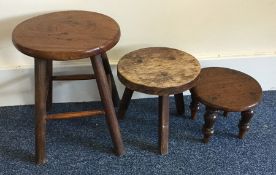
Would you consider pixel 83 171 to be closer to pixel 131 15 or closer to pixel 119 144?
pixel 119 144

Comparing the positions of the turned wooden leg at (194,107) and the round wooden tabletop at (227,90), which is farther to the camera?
the turned wooden leg at (194,107)

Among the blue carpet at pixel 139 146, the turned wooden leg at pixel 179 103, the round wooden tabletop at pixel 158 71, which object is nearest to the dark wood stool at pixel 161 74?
the round wooden tabletop at pixel 158 71

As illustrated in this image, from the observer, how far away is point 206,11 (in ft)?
4.83

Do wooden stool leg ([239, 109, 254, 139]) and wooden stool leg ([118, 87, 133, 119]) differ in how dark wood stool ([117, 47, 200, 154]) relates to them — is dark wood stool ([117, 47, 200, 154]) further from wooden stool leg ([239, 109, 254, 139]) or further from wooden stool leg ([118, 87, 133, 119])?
wooden stool leg ([239, 109, 254, 139])

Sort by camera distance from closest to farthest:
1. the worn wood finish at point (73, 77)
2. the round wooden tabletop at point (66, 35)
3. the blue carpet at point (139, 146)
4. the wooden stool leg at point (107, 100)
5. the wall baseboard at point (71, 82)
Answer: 1. the round wooden tabletop at point (66, 35)
2. the wooden stool leg at point (107, 100)
3. the blue carpet at point (139, 146)
4. the worn wood finish at point (73, 77)
5. the wall baseboard at point (71, 82)

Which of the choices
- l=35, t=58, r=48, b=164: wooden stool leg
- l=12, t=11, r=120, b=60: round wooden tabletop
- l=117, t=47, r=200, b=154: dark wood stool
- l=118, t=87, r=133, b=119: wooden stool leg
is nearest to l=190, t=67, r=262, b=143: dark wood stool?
l=117, t=47, r=200, b=154: dark wood stool

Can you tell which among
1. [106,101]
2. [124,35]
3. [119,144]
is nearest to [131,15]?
[124,35]

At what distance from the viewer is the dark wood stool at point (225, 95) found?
4.20 ft

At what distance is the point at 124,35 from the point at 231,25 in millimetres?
513

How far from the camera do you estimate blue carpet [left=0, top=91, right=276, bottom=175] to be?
127 cm

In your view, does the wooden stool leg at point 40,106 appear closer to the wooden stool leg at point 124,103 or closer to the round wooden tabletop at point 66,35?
the round wooden tabletop at point 66,35

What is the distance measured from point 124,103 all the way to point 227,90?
455mm

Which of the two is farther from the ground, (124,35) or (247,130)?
(124,35)

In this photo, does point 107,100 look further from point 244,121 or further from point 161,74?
point 244,121
